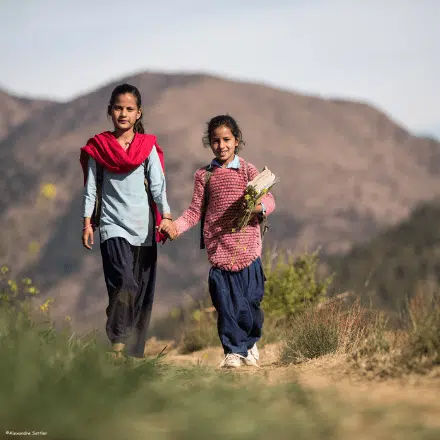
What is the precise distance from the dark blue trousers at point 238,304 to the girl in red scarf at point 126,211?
56cm

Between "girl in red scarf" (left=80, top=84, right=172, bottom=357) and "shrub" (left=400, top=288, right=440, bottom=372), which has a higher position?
"girl in red scarf" (left=80, top=84, right=172, bottom=357)

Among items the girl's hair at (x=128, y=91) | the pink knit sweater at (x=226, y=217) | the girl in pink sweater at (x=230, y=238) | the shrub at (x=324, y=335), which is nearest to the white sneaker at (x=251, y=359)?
the girl in pink sweater at (x=230, y=238)

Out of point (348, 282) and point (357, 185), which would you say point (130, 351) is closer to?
point (348, 282)

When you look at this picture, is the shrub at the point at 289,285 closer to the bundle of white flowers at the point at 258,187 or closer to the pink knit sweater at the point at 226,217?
the pink knit sweater at the point at 226,217

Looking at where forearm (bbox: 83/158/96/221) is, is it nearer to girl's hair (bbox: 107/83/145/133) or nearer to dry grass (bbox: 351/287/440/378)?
girl's hair (bbox: 107/83/145/133)

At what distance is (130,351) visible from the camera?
659 centimetres

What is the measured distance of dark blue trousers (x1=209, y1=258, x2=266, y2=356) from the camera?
6.72 metres

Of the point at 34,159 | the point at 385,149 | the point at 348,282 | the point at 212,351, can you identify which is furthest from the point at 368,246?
the point at 34,159

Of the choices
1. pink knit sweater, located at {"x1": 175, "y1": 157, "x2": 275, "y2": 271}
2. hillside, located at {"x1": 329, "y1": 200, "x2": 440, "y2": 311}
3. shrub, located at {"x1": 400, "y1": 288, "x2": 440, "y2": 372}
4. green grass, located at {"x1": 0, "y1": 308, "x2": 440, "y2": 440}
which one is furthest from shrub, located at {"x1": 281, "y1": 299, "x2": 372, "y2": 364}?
hillside, located at {"x1": 329, "y1": 200, "x2": 440, "y2": 311}

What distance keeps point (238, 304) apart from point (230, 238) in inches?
21.5

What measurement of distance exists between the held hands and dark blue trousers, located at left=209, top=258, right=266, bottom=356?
585 mm

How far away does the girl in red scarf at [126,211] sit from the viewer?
21.0ft

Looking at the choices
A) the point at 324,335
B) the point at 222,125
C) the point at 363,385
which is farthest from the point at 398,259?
the point at 363,385

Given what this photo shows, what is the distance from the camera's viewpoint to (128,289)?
6.39 metres
